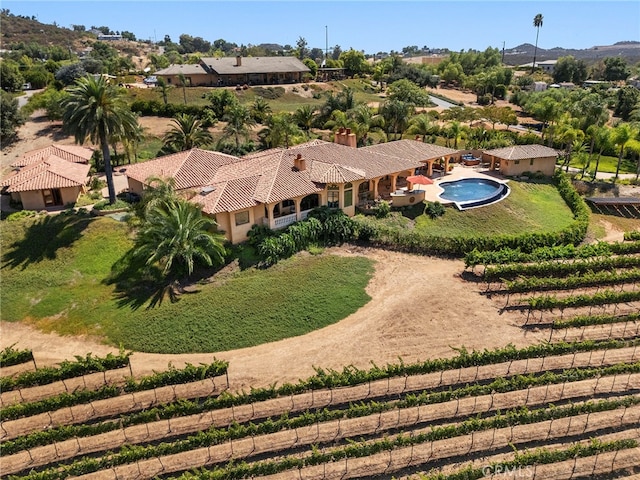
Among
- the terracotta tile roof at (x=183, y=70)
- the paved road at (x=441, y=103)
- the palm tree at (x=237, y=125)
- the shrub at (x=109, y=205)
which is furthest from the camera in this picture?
the paved road at (x=441, y=103)

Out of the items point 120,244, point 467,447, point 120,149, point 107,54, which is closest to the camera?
point 467,447

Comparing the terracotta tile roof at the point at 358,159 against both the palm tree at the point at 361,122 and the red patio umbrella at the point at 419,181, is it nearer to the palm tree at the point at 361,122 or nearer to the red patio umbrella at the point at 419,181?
the red patio umbrella at the point at 419,181

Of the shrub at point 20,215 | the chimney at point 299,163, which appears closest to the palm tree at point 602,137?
the chimney at point 299,163

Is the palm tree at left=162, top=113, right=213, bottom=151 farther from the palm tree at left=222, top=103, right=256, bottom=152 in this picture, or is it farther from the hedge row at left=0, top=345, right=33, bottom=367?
the hedge row at left=0, top=345, right=33, bottom=367

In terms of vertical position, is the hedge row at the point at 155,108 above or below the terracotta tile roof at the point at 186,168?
above

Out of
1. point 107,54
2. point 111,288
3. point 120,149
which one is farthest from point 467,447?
point 107,54

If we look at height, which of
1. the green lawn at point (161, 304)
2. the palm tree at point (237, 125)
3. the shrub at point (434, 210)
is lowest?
the green lawn at point (161, 304)

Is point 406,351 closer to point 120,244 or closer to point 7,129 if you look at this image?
point 120,244

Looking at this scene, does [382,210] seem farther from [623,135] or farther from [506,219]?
[623,135]
